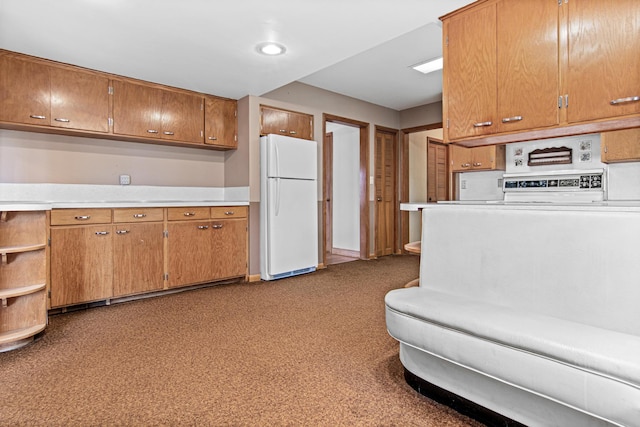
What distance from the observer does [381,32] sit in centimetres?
263

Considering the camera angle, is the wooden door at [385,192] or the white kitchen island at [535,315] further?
the wooden door at [385,192]

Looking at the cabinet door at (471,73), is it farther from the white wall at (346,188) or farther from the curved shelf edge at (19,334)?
the white wall at (346,188)

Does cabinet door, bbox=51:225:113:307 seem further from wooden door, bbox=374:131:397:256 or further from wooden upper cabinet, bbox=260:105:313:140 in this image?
wooden door, bbox=374:131:397:256

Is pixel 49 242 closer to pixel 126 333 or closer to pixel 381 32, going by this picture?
pixel 126 333

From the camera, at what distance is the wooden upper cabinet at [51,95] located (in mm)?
2887

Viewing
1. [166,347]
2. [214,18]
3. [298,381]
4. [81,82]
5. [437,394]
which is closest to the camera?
[437,394]

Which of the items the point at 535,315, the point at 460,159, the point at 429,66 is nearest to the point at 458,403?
the point at 535,315

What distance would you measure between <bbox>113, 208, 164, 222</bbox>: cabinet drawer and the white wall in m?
3.19

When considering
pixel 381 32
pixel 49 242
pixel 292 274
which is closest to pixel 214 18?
pixel 381 32

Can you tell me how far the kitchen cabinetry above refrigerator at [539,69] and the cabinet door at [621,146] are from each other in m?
1.75

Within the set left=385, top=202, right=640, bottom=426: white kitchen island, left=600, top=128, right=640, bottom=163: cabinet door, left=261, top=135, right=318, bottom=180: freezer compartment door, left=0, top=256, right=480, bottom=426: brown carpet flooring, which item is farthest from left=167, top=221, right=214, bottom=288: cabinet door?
left=600, top=128, right=640, bottom=163: cabinet door

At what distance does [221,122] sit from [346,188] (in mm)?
2510

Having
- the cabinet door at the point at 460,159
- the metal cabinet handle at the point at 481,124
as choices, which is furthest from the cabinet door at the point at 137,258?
the cabinet door at the point at 460,159

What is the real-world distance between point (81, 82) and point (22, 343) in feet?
7.34
